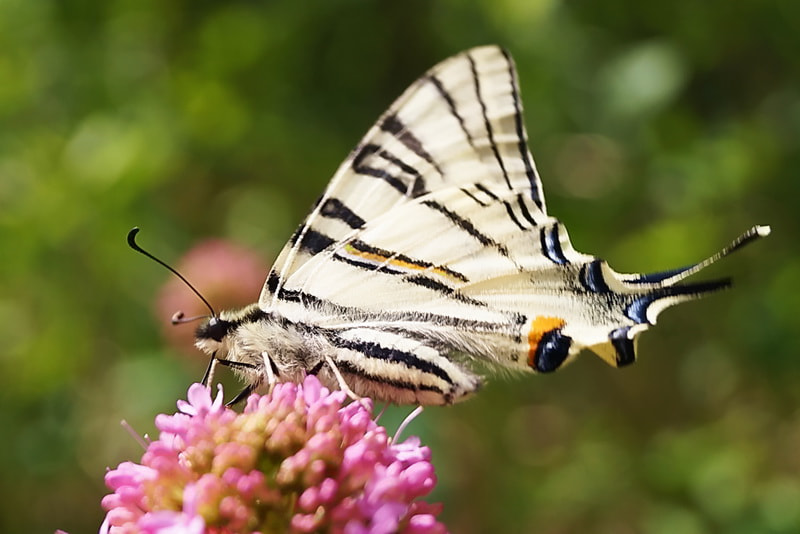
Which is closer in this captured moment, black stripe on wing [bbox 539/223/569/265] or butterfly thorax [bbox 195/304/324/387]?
butterfly thorax [bbox 195/304/324/387]

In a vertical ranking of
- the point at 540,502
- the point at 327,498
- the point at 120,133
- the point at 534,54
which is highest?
the point at 120,133

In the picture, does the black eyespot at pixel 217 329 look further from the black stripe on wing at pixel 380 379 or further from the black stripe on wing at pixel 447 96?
the black stripe on wing at pixel 447 96

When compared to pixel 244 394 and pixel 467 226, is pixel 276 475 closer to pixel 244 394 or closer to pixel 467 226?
pixel 244 394

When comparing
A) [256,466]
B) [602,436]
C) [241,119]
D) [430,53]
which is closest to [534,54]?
[430,53]

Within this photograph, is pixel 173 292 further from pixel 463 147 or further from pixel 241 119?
pixel 463 147

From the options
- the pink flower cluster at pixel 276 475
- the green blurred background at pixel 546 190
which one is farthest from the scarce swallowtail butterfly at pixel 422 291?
the green blurred background at pixel 546 190

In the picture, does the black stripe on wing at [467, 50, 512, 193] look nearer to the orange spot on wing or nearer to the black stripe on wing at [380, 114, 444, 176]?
the black stripe on wing at [380, 114, 444, 176]

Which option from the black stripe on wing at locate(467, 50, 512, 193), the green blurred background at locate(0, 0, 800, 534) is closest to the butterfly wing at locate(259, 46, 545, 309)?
the black stripe on wing at locate(467, 50, 512, 193)
